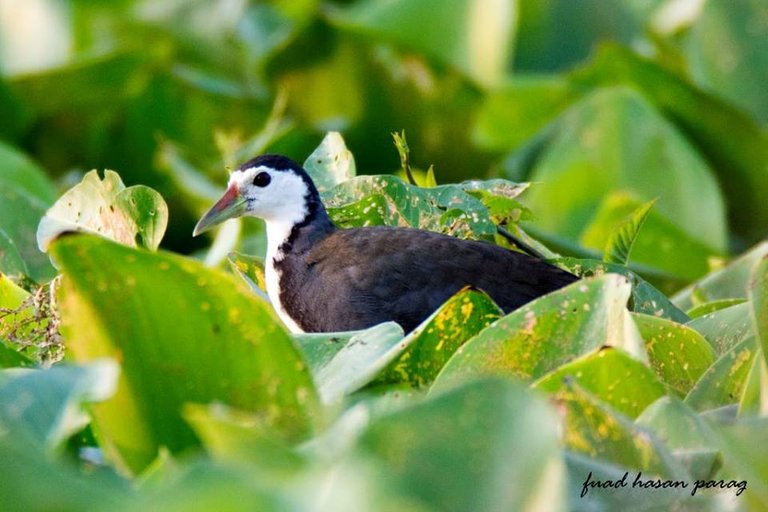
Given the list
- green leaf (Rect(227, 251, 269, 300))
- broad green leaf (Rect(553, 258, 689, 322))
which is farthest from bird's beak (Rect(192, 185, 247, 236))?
broad green leaf (Rect(553, 258, 689, 322))

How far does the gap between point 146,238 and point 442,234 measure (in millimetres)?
762

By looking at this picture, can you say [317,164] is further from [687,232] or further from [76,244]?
[687,232]

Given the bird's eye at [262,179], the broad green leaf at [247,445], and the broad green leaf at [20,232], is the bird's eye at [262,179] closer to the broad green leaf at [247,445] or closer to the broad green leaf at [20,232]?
the broad green leaf at [20,232]

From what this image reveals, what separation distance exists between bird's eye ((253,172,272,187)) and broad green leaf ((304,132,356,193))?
404 mm

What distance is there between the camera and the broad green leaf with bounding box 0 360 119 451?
5.32 feet

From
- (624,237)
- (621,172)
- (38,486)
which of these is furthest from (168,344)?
(621,172)

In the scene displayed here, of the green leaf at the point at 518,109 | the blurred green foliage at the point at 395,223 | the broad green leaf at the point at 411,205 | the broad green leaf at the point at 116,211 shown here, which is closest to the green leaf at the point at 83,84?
the blurred green foliage at the point at 395,223

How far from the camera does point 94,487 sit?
1.46 m

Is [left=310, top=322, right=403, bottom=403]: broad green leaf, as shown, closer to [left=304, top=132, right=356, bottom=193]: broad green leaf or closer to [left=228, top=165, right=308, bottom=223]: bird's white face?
[left=304, top=132, right=356, bottom=193]: broad green leaf

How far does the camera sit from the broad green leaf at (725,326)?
2.47 metres

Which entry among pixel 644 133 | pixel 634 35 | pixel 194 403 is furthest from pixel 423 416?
pixel 634 35

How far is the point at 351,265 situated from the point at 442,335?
102cm

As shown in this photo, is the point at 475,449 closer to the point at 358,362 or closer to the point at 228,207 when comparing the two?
the point at 358,362

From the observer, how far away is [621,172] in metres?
4.79
